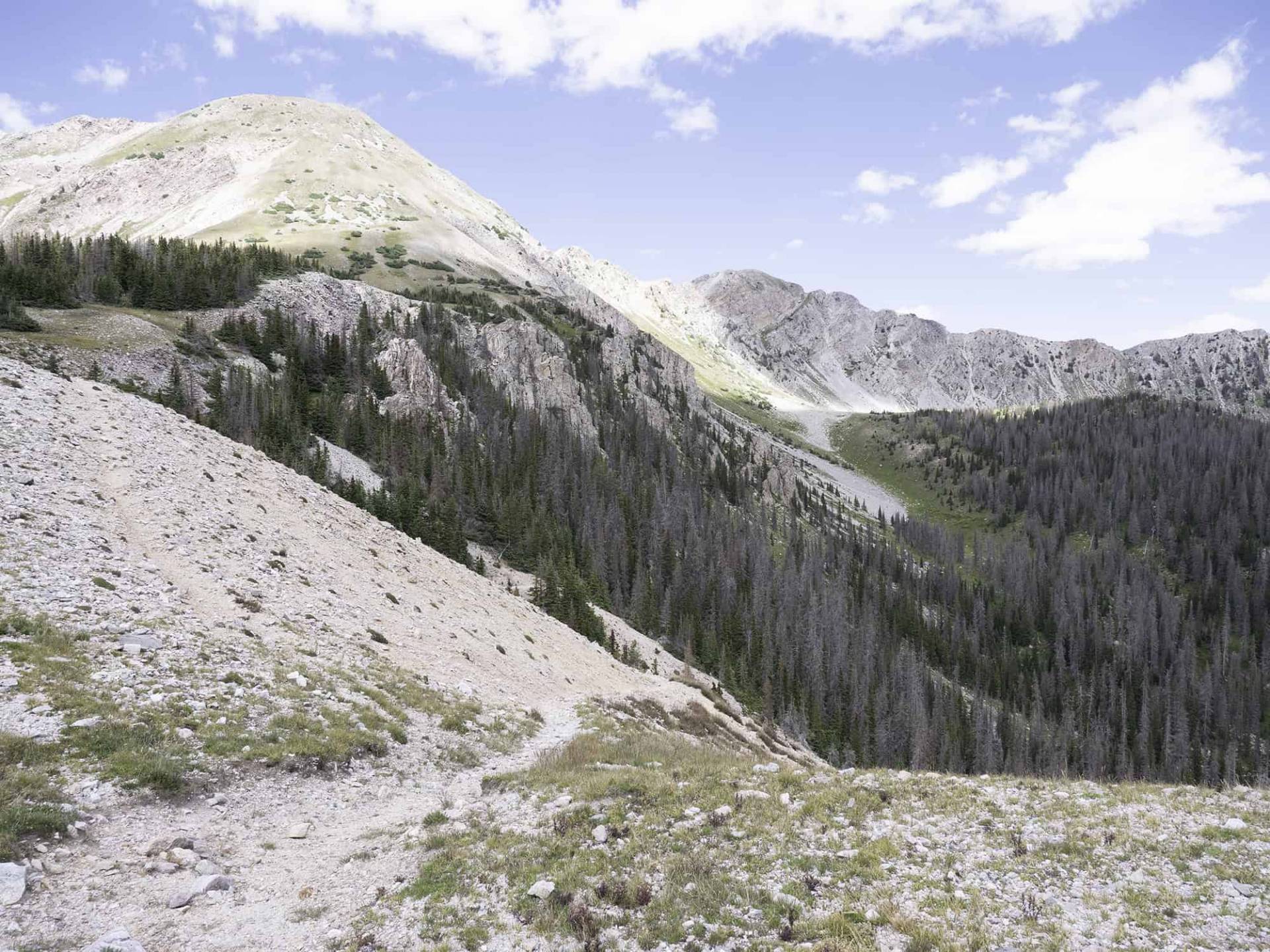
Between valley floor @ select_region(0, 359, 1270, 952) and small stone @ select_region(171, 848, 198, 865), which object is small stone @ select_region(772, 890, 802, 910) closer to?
valley floor @ select_region(0, 359, 1270, 952)

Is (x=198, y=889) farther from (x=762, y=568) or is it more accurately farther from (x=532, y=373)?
(x=532, y=373)

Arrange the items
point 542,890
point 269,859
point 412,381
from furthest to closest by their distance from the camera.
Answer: point 412,381 → point 269,859 → point 542,890

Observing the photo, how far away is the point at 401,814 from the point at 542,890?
18.5 feet

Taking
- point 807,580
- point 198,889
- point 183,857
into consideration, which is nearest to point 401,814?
point 183,857

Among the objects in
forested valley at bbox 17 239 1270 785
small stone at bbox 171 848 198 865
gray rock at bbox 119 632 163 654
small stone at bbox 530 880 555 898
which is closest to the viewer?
small stone at bbox 530 880 555 898

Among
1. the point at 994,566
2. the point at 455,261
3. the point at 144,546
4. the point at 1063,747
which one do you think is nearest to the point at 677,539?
the point at 1063,747

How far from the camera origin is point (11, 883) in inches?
350

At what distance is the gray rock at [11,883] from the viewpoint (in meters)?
8.77

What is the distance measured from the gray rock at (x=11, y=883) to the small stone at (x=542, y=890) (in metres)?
7.36

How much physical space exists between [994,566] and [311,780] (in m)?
186

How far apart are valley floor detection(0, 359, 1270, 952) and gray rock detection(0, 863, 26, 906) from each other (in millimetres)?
54

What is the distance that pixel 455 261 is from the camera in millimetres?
186750

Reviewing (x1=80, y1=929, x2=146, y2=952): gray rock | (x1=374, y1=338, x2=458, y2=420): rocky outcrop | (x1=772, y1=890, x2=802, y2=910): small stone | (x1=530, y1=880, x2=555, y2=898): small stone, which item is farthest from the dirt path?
(x1=374, y1=338, x2=458, y2=420): rocky outcrop

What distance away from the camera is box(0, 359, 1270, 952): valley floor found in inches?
374
